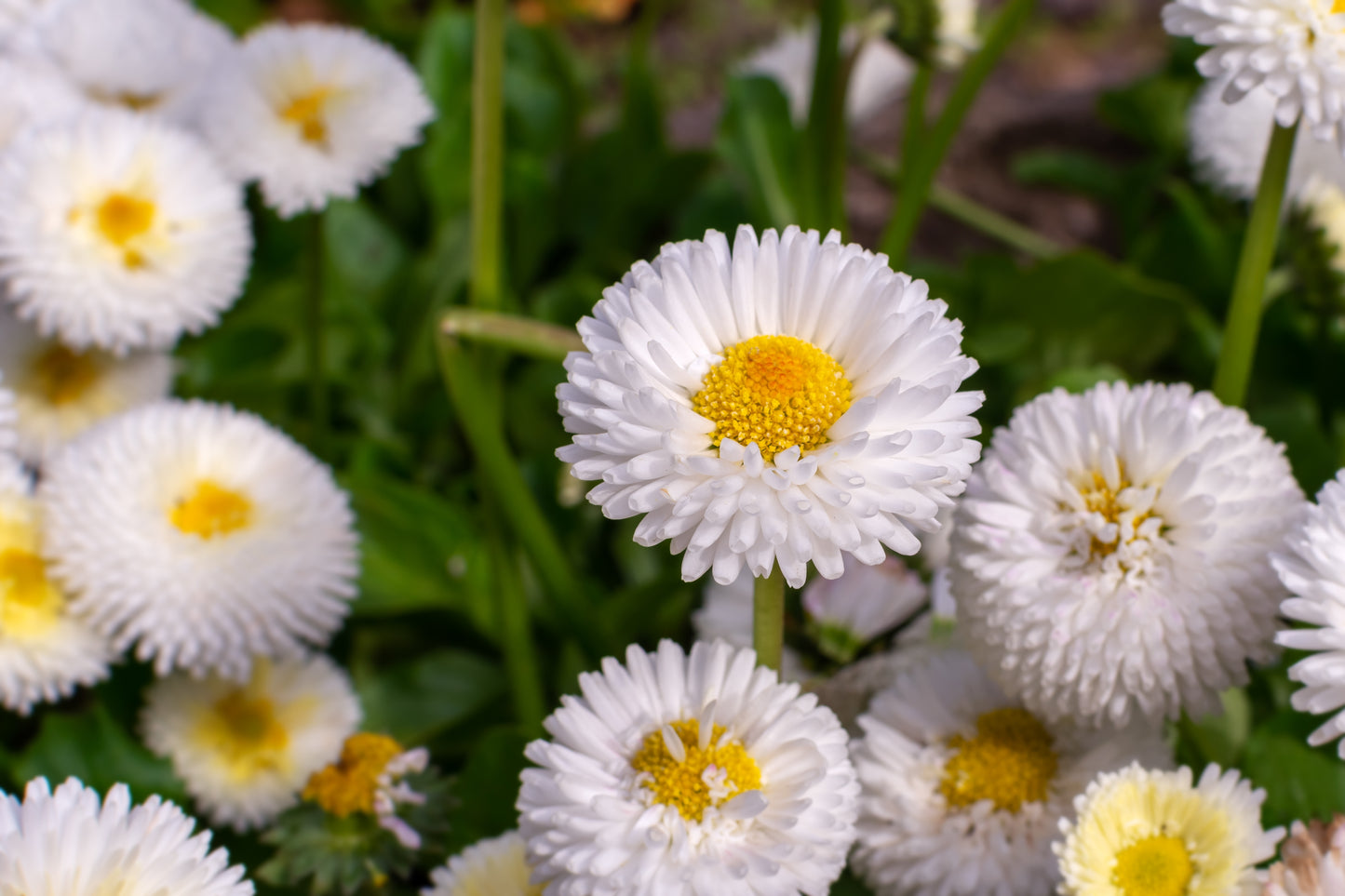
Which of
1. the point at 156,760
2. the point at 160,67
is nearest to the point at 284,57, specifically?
the point at 160,67

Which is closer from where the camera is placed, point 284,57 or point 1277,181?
Result: point 1277,181

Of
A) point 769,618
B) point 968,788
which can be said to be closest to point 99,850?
point 769,618

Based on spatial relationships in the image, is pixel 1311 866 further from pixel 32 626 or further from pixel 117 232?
pixel 117 232

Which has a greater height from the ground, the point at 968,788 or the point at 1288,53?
the point at 1288,53

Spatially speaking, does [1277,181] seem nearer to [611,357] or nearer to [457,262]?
[611,357]

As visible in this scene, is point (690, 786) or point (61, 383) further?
point (61, 383)

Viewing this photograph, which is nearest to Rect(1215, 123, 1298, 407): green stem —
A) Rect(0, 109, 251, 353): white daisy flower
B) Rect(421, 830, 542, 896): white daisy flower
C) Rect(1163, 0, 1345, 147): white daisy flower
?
Rect(1163, 0, 1345, 147): white daisy flower
